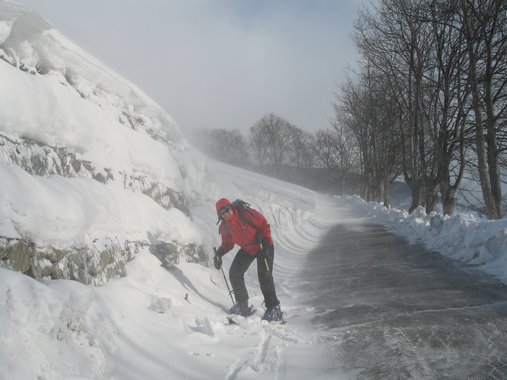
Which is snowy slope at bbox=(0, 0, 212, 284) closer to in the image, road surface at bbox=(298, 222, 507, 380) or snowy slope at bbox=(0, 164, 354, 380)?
snowy slope at bbox=(0, 164, 354, 380)

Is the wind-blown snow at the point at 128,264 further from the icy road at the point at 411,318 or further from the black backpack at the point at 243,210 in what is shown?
the black backpack at the point at 243,210

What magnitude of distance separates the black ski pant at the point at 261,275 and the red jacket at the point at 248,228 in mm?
105

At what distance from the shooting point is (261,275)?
223 inches

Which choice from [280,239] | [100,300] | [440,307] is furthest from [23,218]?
[280,239]

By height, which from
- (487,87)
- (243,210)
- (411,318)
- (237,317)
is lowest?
(237,317)

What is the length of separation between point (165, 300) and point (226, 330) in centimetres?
72

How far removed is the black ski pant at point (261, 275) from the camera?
5539 mm

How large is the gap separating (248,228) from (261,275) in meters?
0.61

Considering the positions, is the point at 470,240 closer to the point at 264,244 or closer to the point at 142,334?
the point at 264,244

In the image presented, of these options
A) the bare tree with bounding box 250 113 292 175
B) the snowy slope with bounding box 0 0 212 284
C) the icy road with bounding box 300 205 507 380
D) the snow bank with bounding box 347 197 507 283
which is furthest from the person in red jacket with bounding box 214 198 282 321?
the bare tree with bounding box 250 113 292 175

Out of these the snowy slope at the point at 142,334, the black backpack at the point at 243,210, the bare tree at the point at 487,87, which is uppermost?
the bare tree at the point at 487,87

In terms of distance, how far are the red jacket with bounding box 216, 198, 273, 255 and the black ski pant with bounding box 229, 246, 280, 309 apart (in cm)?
10

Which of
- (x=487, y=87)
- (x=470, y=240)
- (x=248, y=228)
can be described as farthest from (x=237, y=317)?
(x=487, y=87)

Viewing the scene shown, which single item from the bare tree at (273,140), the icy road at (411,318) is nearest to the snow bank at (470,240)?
the icy road at (411,318)
